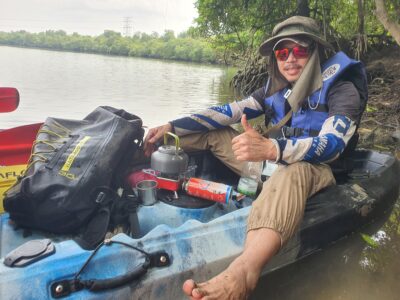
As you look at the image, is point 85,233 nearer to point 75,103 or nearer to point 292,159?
point 292,159

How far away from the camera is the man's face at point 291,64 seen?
2409mm

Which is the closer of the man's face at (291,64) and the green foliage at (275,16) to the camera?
the man's face at (291,64)

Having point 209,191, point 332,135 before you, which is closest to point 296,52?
point 332,135

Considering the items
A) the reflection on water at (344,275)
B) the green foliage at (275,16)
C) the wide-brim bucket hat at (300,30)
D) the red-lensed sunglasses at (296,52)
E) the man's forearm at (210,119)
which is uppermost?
the green foliage at (275,16)

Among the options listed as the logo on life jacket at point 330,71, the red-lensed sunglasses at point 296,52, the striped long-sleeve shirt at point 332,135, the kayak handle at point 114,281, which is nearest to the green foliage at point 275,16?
the red-lensed sunglasses at point 296,52

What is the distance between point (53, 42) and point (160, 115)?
63.9m

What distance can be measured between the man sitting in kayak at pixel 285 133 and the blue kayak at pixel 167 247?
262 mm

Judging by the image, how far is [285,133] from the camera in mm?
2529

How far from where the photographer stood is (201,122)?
9.05ft

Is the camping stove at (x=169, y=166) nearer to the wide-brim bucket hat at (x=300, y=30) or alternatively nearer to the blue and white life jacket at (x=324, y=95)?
the blue and white life jacket at (x=324, y=95)

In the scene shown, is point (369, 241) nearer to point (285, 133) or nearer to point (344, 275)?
point (344, 275)

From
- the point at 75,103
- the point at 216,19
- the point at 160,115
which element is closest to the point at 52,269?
the point at 160,115

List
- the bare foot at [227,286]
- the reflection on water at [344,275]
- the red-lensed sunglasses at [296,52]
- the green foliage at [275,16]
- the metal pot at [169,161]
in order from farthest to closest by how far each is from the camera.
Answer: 1. the green foliage at [275,16]
2. the red-lensed sunglasses at [296,52]
3. the metal pot at [169,161]
4. the reflection on water at [344,275]
5. the bare foot at [227,286]

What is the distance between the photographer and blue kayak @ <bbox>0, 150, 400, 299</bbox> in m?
1.41
